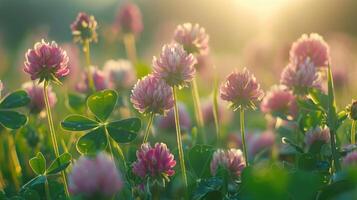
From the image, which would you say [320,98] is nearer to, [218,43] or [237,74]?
[237,74]

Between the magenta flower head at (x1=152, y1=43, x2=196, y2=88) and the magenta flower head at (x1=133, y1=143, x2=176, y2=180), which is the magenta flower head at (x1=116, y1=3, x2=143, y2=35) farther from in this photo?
the magenta flower head at (x1=133, y1=143, x2=176, y2=180)

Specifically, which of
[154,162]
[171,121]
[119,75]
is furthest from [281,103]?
[119,75]

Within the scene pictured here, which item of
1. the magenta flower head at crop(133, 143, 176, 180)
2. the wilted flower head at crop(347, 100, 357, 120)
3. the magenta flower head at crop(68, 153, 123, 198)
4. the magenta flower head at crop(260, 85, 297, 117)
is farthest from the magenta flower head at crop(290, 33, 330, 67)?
the magenta flower head at crop(68, 153, 123, 198)

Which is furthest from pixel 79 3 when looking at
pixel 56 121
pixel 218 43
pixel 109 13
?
pixel 56 121

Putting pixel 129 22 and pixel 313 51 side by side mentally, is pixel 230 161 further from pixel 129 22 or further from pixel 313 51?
pixel 129 22

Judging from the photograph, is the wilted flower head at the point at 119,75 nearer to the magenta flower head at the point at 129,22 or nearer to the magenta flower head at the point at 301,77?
the magenta flower head at the point at 129,22

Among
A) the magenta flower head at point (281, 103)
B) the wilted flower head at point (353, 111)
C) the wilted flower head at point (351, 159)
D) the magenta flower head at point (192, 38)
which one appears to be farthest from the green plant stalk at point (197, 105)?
the wilted flower head at point (351, 159)

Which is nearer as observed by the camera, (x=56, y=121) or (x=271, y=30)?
(x=56, y=121)
